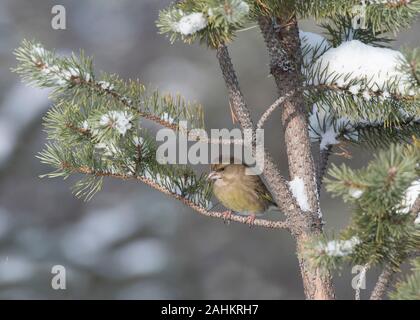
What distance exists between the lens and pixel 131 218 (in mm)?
8469

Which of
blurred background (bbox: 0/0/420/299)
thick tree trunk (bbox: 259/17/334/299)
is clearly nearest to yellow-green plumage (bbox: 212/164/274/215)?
thick tree trunk (bbox: 259/17/334/299)

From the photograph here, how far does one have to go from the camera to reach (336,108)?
2525 millimetres

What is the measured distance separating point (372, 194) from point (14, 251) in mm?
6752

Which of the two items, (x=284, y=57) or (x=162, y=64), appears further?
(x=162, y=64)

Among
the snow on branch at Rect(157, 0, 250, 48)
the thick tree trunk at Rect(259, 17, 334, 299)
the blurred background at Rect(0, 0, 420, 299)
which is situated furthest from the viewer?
the blurred background at Rect(0, 0, 420, 299)

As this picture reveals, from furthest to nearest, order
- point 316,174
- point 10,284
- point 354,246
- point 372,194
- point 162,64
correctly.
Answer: point 162,64 < point 10,284 < point 316,174 < point 354,246 < point 372,194

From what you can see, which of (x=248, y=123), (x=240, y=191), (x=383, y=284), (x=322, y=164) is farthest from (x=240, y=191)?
(x=383, y=284)

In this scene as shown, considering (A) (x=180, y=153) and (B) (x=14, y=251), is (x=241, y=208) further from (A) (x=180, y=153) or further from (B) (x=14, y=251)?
(B) (x=14, y=251)

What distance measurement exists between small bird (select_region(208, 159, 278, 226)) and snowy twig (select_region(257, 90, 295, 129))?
1121 mm

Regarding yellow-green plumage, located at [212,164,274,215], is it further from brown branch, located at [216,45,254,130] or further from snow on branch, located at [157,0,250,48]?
snow on branch, located at [157,0,250,48]

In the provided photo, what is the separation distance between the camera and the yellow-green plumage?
12.1ft

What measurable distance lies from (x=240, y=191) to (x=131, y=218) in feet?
16.0
